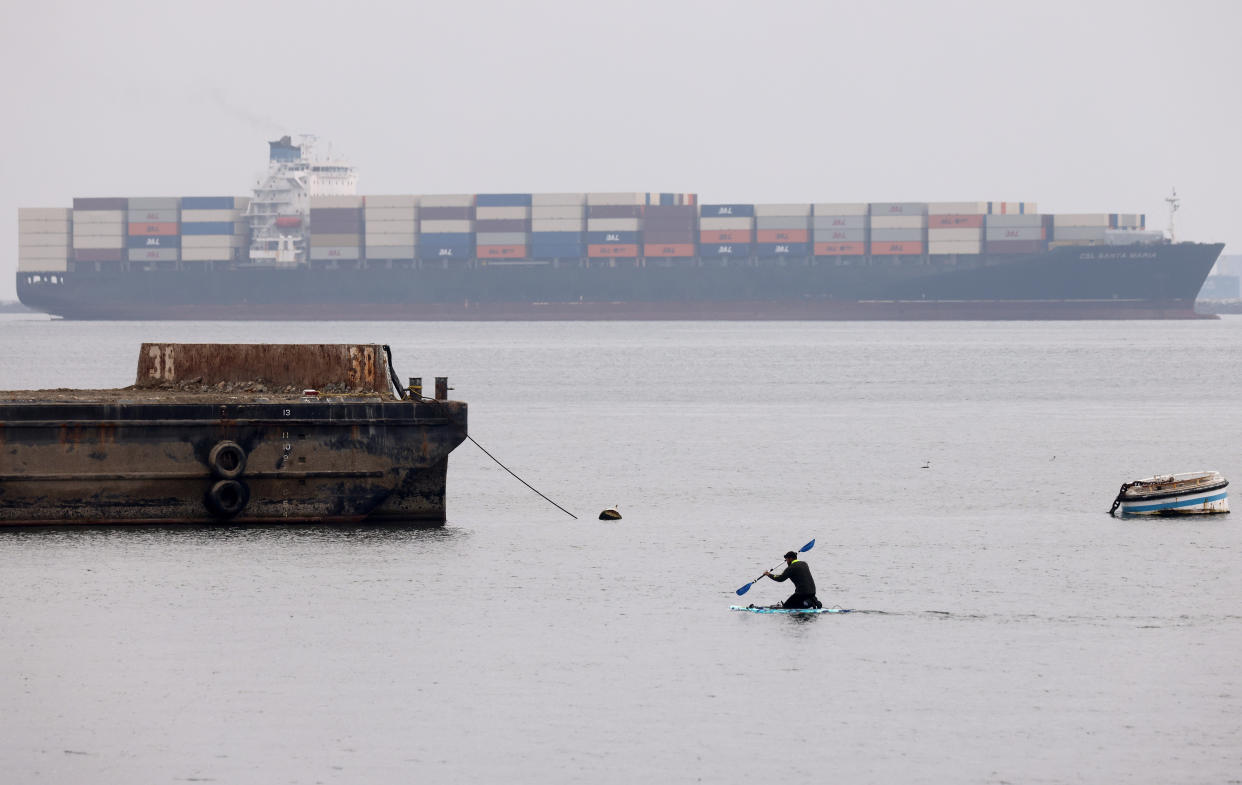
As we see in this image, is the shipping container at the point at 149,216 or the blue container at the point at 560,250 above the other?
the shipping container at the point at 149,216

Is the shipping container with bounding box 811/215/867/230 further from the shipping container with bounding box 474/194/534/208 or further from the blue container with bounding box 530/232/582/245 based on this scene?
the shipping container with bounding box 474/194/534/208

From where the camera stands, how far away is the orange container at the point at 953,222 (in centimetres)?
16475

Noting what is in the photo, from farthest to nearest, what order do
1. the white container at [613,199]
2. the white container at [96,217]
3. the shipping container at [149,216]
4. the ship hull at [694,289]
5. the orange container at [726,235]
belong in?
1. the white container at [96,217]
2. the shipping container at [149,216]
3. the white container at [613,199]
4. the orange container at [726,235]
5. the ship hull at [694,289]

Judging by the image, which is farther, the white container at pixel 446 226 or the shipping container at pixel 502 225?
the white container at pixel 446 226

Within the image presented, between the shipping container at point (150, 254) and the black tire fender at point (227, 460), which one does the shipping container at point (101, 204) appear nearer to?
the shipping container at point (150, 254)

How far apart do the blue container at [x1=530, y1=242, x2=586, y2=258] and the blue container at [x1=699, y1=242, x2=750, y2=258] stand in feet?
39.8

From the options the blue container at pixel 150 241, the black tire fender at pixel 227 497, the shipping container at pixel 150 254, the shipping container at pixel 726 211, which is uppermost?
the shipping container at pixel 726 211

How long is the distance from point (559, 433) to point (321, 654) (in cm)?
3918

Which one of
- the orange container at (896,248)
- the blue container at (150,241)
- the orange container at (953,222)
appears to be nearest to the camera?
the orange container at (896,248)

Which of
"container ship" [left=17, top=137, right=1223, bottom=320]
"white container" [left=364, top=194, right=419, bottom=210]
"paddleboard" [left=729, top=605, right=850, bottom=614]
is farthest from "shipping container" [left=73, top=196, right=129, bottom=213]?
"paddleboard" [left=729, top=605, right=850, bottom=614]

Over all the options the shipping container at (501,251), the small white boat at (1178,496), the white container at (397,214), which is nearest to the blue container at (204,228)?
the white container at (397,214)

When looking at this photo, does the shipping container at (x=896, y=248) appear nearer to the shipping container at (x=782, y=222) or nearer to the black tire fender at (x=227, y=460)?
the shipping container at (x=782, y=222)

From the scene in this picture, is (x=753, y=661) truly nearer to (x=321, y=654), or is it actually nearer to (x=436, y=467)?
(x=321, y=654)

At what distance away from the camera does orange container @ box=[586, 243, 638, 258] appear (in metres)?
170
